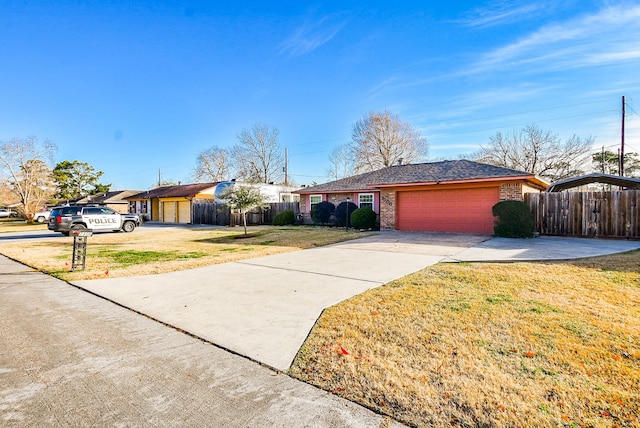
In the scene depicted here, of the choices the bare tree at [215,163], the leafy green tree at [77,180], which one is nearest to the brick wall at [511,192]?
the bare tree at [215,163]

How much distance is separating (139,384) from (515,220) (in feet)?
45.2

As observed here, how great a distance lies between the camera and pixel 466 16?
468 inches

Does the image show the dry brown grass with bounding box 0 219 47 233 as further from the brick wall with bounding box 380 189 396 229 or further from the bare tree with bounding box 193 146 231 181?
the brick wall with bounding box 380 189 396 229

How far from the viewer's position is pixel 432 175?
16531mm

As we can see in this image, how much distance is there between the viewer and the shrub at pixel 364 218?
1808cm

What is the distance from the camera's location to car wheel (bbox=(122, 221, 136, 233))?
19556 mm

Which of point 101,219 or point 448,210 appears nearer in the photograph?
point 448,210

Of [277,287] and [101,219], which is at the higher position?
[101,219]

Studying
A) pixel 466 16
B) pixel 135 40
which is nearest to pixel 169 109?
pixel 135 40

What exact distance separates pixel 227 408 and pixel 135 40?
1568cm

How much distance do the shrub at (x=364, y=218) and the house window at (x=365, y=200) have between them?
5.05 feet

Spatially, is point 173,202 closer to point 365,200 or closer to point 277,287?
point 365,200

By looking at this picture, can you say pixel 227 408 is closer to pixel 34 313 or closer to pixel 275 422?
pixel 275 422

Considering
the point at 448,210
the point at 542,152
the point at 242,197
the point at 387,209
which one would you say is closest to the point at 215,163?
the point at 242,197
